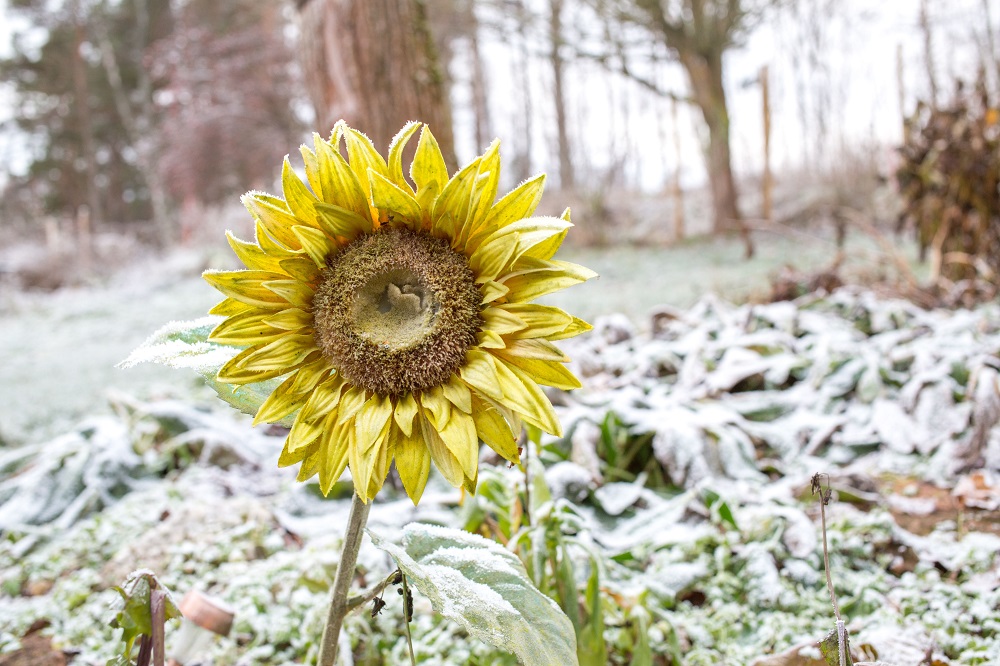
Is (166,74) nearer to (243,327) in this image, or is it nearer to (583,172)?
(583,172)

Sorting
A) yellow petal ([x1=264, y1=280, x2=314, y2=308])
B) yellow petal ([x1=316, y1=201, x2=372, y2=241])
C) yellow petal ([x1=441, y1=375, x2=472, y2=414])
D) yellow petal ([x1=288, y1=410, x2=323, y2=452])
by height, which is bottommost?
yellow petal ([x1=288, y1=410, x2=323, y2=452])

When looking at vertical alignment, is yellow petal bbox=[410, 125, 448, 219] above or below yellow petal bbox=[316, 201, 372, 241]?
above

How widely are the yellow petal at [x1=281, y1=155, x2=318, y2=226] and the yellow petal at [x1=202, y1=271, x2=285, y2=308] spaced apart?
85mm

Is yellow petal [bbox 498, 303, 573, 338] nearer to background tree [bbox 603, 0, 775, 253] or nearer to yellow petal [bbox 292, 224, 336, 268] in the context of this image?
yellow petal [bbox 292, 224, 336, 268]

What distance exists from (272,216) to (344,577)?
0.47 meters

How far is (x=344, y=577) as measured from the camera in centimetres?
88

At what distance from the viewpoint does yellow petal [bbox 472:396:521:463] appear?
860mm

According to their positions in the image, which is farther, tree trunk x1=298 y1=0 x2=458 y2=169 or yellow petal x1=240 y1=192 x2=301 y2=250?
tree trunk x1=298 y1=0 x2=458 y2=169

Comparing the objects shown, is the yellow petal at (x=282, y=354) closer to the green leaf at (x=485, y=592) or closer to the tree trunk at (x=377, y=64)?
the green leaf at (x=485, y=592)

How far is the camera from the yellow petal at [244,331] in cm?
88

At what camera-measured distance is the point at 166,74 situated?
19.5 metres

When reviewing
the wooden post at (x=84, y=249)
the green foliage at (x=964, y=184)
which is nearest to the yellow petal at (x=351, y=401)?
the green foliage at (x=964, y=184)

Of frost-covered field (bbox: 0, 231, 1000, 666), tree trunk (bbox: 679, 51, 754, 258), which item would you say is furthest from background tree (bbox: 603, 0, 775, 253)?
frost-covered field (bbox: 0, 231, 1000, 666)

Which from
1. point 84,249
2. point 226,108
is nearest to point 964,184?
point 84,249
